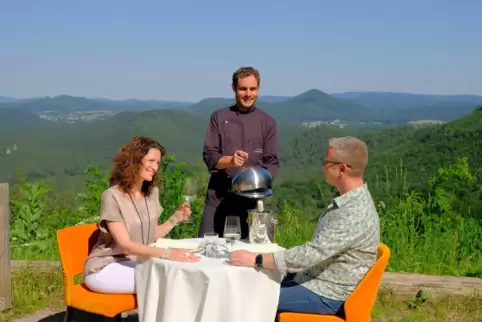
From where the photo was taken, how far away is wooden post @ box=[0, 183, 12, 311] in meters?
5.02

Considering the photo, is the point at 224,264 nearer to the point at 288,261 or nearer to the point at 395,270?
the point at 288,261

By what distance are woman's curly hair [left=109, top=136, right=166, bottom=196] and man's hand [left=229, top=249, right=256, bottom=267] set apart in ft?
3.10

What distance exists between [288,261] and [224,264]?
375 mm

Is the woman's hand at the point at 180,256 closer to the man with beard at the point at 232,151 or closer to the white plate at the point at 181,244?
the white plate at the point at 181,244

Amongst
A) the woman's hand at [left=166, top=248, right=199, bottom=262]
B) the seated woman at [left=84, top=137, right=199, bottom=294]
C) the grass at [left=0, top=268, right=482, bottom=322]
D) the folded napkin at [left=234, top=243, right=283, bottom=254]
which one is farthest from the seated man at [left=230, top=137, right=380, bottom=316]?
the grass at [left=0, top=268, right=482, bottom=322]

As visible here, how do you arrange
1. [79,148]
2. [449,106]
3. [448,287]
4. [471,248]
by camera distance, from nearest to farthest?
[448,287]
[471,248]
[79,148]
[449,106]

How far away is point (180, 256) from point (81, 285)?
910 mm

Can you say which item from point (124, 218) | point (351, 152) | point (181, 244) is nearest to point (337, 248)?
point (351, 152)

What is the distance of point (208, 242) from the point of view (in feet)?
12.4

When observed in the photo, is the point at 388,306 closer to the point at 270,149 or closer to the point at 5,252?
the point at 270,149

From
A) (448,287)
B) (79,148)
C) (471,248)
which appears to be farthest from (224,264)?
(79,148)

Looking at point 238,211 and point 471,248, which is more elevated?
point 238,211

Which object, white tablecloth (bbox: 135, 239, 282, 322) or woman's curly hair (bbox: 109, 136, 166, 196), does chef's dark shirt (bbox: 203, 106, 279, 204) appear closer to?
woman's curly hair (bbox: 109, 136, 166, 196)

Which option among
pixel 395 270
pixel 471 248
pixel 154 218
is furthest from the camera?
pixel 471 248
